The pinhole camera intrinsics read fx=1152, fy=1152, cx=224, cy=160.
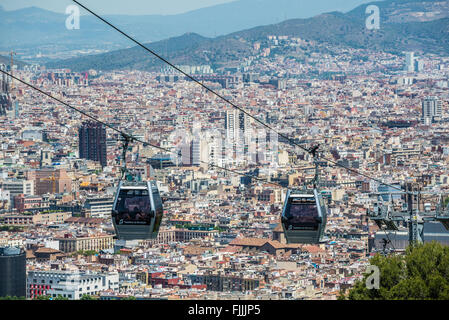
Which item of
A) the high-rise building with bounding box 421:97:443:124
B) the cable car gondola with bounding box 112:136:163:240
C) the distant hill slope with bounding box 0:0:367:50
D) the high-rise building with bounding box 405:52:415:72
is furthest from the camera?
the high-rise building with bounding box 405:52:415:72

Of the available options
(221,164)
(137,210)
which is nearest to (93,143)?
(221,164)

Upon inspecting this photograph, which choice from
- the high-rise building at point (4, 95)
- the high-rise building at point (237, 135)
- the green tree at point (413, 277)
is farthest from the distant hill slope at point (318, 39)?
the green tree at point (413, 277)

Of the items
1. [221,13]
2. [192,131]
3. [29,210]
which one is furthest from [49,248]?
[221,13]

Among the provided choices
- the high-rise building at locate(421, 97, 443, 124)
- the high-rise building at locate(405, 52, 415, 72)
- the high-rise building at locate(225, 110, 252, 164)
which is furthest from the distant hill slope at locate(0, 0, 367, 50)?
the high-rise building at locate(421, 97, 443, 124)

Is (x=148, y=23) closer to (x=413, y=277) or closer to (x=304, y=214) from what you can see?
(x=413, y=277)

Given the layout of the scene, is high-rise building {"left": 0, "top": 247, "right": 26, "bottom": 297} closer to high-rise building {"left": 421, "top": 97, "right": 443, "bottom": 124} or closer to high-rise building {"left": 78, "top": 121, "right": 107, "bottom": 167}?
high-rise building {"left": 78, "top": 121, "right": 107, "bottom": 167}
